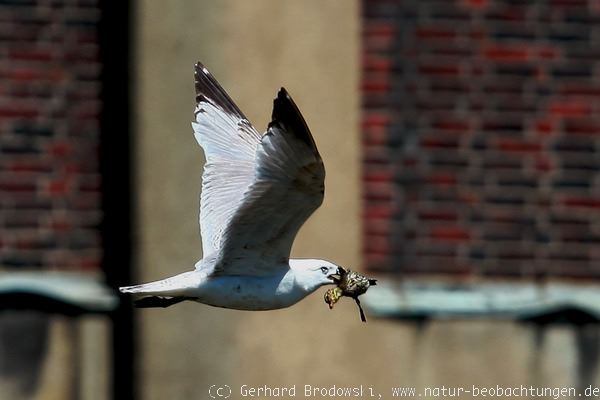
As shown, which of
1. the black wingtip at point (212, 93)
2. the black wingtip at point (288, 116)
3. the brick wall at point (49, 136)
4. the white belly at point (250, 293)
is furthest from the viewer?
the brick wall at point (49, 136)

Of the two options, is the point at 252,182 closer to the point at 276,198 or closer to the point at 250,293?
the point at 276,198

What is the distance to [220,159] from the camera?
677 cm

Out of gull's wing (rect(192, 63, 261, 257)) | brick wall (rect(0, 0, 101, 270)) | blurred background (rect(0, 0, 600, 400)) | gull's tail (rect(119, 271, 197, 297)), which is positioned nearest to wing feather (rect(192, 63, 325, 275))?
gull's wing (rect(192, 63, 261, 257))

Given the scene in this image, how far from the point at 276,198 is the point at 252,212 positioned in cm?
9

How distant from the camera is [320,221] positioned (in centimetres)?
802

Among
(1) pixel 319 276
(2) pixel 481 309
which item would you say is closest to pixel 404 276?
(2) pixel 481 309

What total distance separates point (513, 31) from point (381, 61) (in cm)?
49

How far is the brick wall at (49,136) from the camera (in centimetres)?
820

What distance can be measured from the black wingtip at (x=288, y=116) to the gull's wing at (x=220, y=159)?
52cm

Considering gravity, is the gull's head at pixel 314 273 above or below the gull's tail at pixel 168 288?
above

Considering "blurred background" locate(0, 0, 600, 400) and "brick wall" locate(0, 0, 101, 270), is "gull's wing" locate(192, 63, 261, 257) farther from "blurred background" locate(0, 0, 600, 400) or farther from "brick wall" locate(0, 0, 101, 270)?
"brick wall" locate(0, 0, 101, 270)

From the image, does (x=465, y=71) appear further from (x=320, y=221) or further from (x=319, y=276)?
(x=319, y=276)

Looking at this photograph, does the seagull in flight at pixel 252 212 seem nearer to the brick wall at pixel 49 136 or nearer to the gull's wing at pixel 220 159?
the gull's wing at pixel 220 159

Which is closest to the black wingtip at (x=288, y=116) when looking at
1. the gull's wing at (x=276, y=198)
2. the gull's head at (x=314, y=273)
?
the gull's wing at (x=276, y=198)
